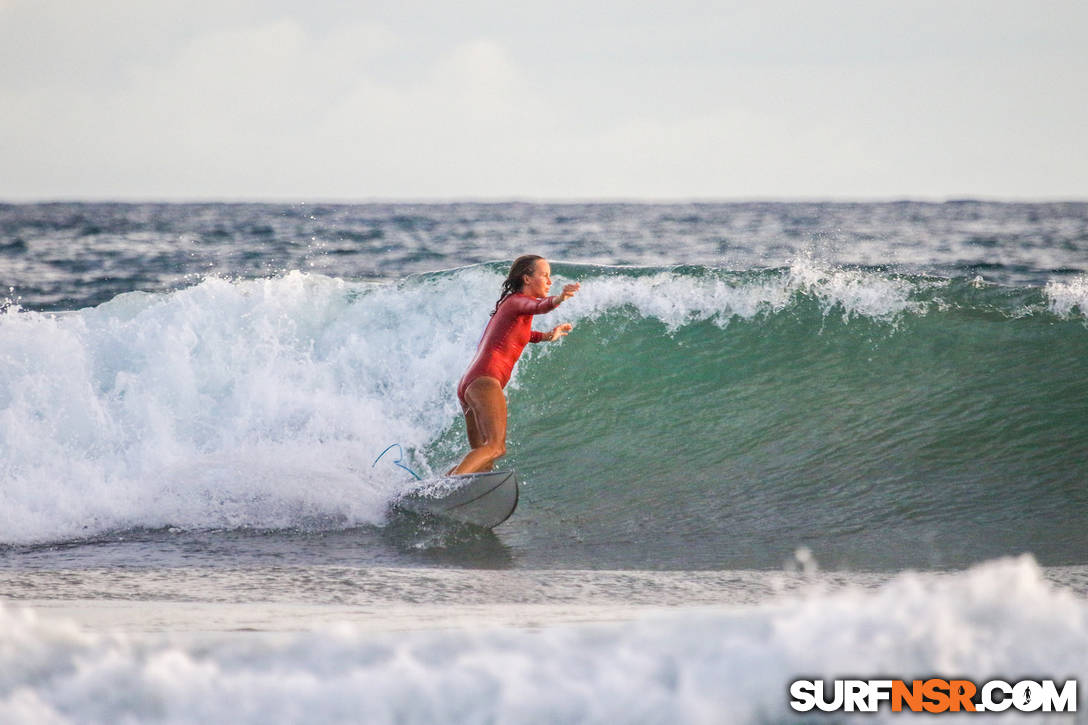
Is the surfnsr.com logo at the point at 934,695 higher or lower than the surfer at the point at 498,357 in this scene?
lower

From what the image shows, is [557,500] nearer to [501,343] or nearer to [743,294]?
[501,343]

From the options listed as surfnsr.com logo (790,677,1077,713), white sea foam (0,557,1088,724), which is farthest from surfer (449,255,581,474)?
surfnsr.com logo (790,677,1077,713)

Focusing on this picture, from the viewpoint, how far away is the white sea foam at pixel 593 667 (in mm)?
2572

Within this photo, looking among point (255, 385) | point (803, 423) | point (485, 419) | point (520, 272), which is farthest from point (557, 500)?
point (255, 385)

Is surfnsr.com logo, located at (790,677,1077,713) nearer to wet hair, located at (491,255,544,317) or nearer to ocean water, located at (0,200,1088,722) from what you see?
ocean water, located at (0,200,1088,722)

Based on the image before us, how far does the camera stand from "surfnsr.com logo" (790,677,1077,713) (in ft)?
8.11

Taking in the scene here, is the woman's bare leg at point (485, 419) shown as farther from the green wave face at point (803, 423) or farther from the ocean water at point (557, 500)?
the green wave face at point (803, 423)

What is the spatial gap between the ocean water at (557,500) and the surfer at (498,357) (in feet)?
1.99

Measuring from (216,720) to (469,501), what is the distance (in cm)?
Result: 402

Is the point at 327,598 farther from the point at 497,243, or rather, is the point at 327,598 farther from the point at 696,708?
the point at 497,243

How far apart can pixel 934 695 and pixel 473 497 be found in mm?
4319

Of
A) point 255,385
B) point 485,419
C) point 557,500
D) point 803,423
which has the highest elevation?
point 485,419

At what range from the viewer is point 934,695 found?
2.49 m

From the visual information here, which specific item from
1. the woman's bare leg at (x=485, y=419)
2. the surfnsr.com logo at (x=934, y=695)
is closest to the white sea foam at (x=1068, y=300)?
the woman's bare leg at (x=485, y=419)
